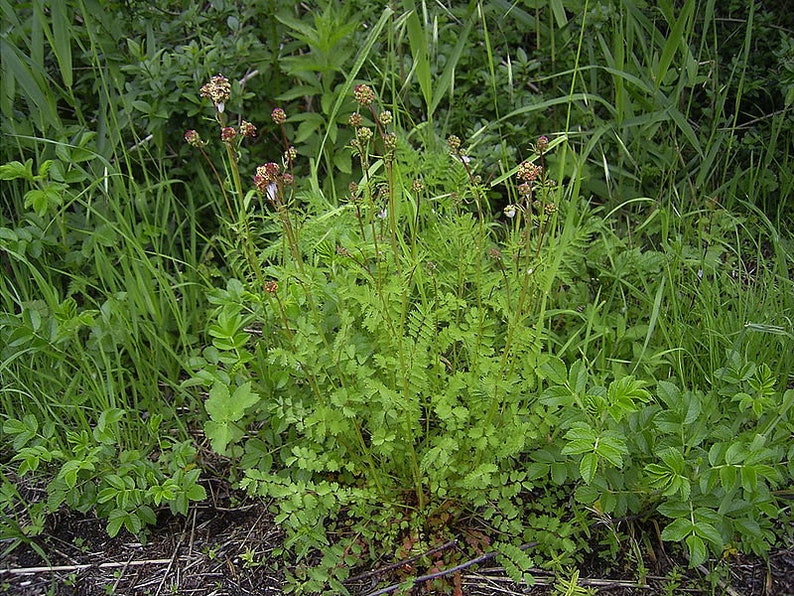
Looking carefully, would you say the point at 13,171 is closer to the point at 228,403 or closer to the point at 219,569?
the point at 228,403

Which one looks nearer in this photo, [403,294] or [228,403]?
[403,294]

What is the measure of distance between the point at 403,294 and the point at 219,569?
0.78 meters

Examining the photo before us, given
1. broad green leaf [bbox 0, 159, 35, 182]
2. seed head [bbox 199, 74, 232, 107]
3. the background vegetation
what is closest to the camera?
seed head [bbox 199, 74, 232, 107]

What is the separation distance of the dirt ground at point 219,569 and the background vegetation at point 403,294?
0.06 meters

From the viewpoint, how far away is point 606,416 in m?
1.57

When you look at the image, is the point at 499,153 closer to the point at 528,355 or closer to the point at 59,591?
the point at 528,355

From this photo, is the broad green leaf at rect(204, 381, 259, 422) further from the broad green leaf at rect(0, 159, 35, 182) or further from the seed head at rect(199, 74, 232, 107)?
the broad green leaf at rect(0, 159, 35, 182)

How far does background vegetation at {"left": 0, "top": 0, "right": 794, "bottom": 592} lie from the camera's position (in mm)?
1546

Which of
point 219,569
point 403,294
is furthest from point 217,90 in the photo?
point 219,569

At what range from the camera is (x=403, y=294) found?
1.53 meters

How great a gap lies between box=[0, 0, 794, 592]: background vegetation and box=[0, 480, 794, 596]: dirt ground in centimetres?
6

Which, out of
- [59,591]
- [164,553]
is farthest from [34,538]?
[164,553]

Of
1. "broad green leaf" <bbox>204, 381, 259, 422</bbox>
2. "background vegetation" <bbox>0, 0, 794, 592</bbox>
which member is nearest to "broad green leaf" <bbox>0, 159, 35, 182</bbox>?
"background vegetation" <bbox>0, 0, 794, 592</bbox>

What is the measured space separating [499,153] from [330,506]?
1.24m
